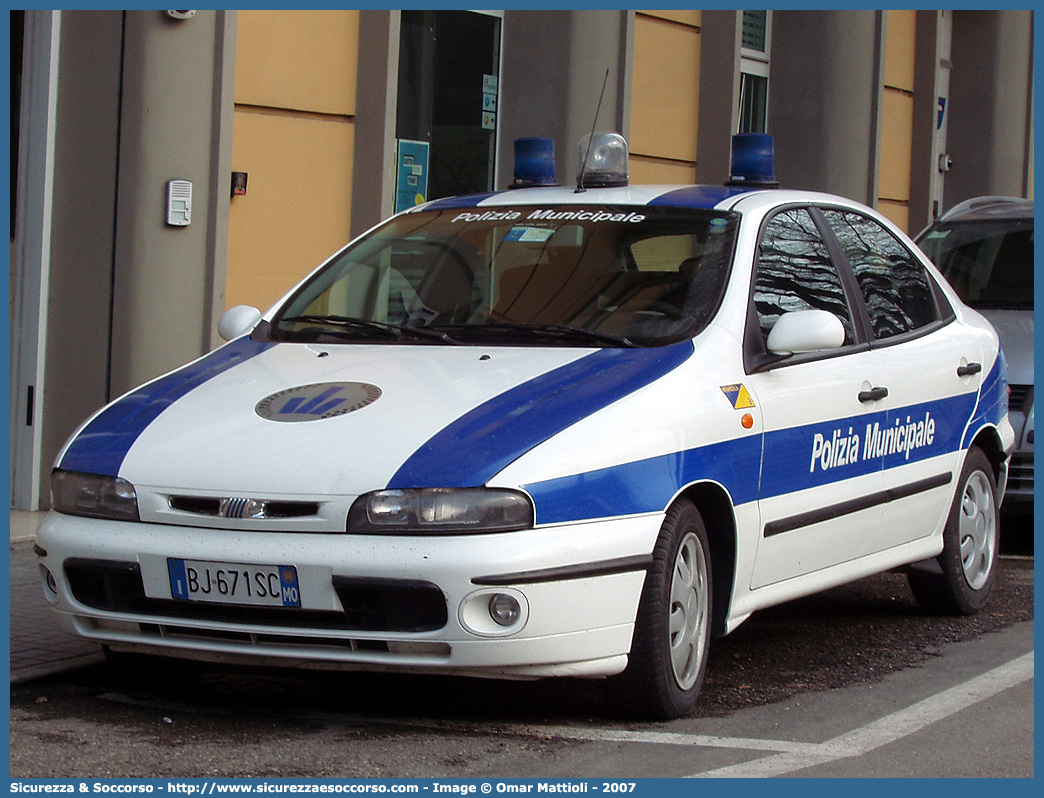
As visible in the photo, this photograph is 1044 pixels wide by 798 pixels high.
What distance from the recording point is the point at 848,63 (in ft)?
55.6

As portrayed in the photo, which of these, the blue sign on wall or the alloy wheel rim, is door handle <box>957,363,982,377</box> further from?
the blue sign on wall

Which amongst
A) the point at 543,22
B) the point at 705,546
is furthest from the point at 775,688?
the point at 543,22

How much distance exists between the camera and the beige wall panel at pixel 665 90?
46.1 feet

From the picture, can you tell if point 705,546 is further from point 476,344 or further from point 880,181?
point 880,181

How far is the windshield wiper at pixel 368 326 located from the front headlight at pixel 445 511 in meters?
1.11

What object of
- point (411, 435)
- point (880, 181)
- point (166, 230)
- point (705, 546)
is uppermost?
point (880, 181)

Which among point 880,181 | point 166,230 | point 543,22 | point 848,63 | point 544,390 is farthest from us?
point 880,181

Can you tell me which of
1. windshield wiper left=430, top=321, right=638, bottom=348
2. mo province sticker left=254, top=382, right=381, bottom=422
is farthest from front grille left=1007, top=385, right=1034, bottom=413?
mo province sticker left=254, top=382, right=381, bottom=422

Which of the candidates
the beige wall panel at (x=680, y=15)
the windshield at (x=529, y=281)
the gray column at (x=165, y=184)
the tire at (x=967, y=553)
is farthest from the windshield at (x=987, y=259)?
the windshield at (x=529, y=281)

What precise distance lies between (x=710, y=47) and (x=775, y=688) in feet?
32.7

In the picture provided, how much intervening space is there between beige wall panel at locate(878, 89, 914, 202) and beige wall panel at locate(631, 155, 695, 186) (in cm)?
431

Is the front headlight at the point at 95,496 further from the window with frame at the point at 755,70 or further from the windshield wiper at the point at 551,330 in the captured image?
the window with frame at the point at 755,70

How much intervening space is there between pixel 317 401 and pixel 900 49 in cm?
1508

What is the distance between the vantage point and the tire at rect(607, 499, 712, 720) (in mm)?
4902
